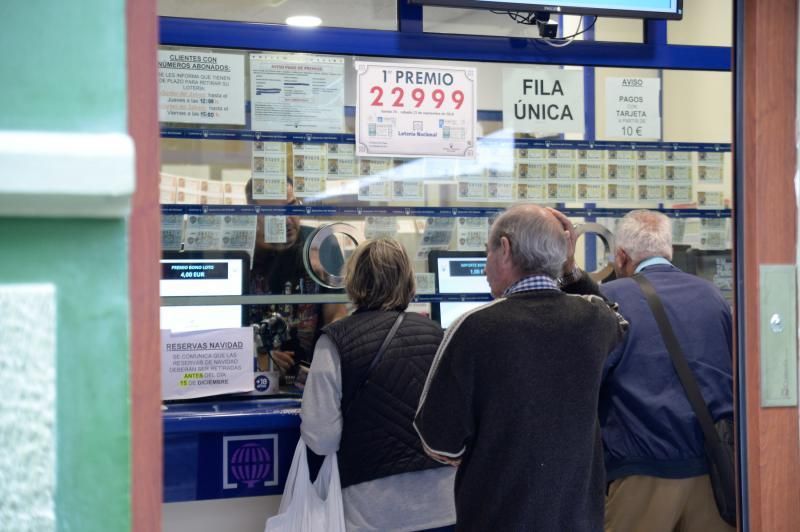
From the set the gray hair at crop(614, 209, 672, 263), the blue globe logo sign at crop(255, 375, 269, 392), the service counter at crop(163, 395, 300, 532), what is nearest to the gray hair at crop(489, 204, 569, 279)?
the gray hair at crop(614, 209, 672, 263)

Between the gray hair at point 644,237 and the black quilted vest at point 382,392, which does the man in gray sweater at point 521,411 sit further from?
the gray hair at point 644,237

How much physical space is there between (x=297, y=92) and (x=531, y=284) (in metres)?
1.90

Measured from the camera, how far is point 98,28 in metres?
1.19

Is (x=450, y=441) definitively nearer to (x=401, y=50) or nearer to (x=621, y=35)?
(x=401, y=50)

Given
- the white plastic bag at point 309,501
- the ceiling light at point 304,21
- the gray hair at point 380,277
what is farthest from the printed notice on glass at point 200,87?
the white plastic bag at point 309,501

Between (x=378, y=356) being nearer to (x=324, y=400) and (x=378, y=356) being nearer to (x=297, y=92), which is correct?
(x=324, y=400)

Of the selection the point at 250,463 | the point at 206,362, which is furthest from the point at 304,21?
the point at 250,463

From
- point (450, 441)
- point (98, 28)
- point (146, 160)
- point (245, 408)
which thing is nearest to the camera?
point (98, 28)

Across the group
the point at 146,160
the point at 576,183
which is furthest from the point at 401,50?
the point at 146,160

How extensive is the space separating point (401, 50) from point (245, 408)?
157cm

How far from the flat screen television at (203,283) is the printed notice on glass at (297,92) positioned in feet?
1.91

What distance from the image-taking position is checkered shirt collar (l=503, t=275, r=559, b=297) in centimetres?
263

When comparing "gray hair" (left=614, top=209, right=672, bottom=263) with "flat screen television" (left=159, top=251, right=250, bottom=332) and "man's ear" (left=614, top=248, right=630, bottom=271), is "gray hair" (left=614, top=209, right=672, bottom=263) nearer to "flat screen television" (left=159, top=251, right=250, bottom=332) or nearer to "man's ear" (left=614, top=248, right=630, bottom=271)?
"man's ear" (left=614, top=248, right=630, bottom=271)

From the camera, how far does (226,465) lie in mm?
3818
